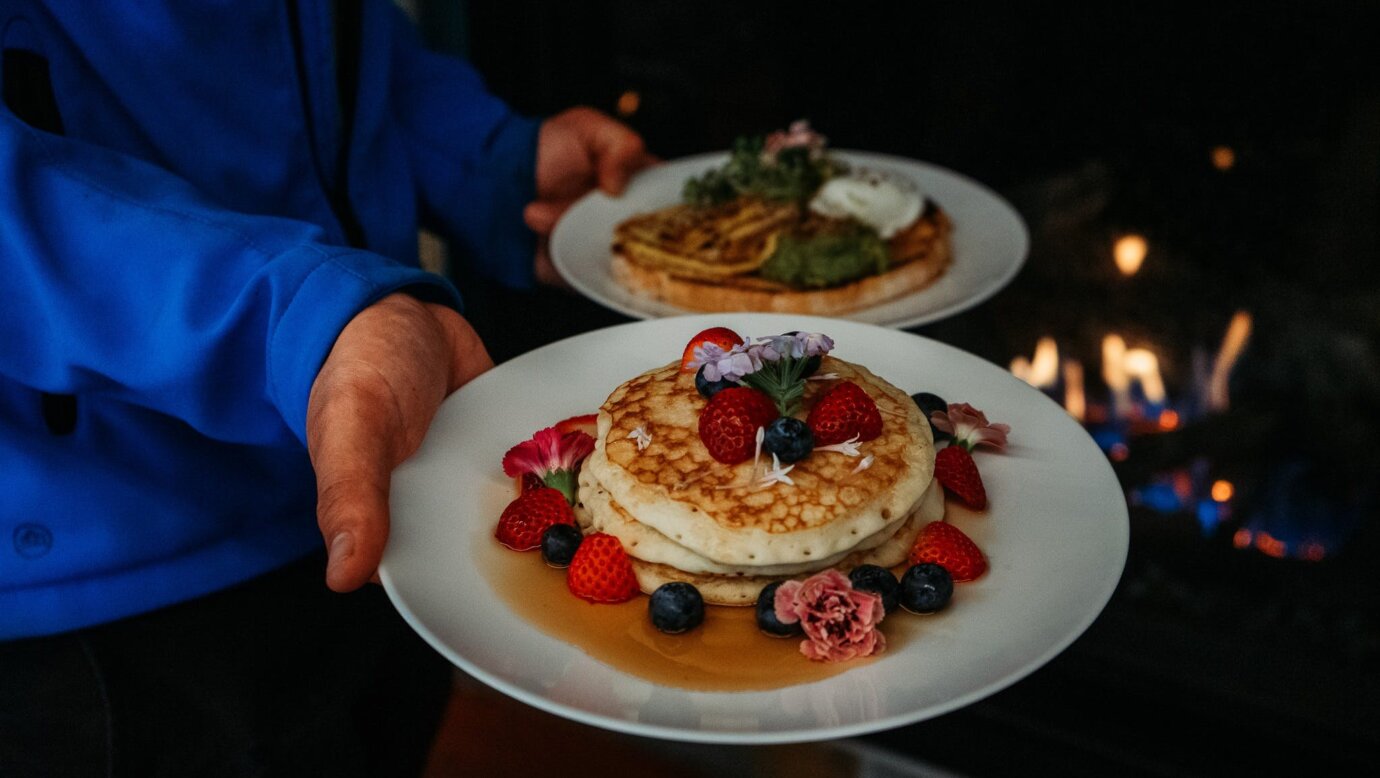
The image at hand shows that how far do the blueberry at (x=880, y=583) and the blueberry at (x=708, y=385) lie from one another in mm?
279

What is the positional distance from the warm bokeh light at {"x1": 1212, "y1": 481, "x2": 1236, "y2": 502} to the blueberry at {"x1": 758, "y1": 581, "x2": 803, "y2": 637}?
163 cm

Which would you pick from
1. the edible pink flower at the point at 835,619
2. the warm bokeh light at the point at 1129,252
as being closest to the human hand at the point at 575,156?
the warm bokeh light at the point at 1129,252

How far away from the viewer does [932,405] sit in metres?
1.40

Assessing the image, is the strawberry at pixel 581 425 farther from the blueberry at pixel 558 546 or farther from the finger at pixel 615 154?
the finger at pixel 615 154

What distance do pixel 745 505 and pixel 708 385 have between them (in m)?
0.18

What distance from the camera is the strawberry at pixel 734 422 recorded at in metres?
1.20

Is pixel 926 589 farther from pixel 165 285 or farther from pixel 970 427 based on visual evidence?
pixel 165 285

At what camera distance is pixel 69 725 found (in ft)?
4.38

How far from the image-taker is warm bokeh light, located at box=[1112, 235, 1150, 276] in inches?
102

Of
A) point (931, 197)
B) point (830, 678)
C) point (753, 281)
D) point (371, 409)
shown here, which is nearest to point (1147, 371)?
point (931, 197)

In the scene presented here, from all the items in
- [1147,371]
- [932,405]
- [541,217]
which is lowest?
[1147,371]

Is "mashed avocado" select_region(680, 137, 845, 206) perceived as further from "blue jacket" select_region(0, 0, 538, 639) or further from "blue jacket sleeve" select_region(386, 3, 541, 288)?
"blue jacket" select_region(0, 0, 538, 639)

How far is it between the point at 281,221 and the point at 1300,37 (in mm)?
2210

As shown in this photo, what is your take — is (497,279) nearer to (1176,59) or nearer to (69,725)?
(69,725)
